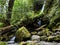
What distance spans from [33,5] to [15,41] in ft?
22.9

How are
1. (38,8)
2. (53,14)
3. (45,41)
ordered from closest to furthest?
(45,41) < (53,14) < (38,8)

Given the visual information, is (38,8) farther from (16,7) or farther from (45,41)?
(45,41)

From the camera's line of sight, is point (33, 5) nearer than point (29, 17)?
No

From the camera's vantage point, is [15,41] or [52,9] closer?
[15,41]

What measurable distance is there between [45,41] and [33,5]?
23.6 ft

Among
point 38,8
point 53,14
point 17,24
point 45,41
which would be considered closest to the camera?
point 45,41

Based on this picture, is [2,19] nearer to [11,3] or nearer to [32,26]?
[11,3]

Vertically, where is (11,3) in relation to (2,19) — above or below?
above

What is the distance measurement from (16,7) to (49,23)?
2.76 metres

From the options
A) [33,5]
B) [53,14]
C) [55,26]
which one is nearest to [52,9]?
[53,14]

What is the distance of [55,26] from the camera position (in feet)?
38.8

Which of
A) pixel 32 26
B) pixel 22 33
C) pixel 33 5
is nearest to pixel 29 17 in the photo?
pixel 32 26

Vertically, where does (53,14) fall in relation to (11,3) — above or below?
below

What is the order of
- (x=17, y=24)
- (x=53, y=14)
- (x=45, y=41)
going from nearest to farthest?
(x=45, y=41) < (x=17, y=24) < (x=53, y=14)
